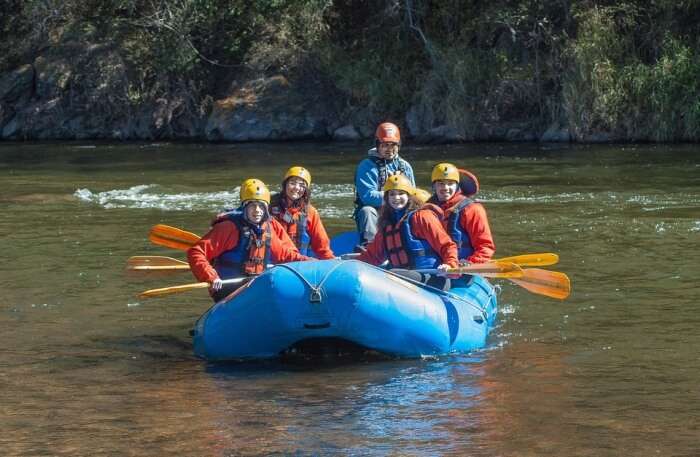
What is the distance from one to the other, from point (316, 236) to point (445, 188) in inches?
36.8

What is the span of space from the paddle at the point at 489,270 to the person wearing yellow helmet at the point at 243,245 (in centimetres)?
99

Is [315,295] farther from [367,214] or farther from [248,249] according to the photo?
[367,214]

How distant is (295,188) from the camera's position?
8328mm

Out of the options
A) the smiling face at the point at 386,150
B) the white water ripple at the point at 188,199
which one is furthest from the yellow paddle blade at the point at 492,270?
the white water ripple at the point at 188,199

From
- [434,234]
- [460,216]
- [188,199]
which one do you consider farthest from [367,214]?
[188,199]

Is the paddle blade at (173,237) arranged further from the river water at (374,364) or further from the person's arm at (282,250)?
the person's arm at (282,250)

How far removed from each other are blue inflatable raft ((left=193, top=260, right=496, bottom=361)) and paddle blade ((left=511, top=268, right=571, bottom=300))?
23.8 inches

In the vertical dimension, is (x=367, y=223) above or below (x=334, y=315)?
above

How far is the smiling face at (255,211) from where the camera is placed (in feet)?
25.5

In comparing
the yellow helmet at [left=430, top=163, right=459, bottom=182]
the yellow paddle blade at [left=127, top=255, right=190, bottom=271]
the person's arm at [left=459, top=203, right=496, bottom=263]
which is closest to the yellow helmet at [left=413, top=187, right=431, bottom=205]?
the yellow helmet at [left=430, top=163, right=459, bottom=182]

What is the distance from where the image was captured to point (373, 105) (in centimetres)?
2306

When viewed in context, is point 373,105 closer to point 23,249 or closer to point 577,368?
point 23,249

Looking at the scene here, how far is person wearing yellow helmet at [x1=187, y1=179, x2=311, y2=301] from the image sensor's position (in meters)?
7.78

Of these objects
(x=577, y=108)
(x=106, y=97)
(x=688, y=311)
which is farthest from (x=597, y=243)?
(x=106, y=97)
